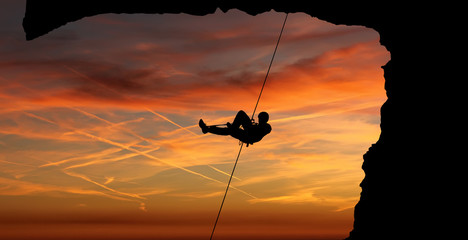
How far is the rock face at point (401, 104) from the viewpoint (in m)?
5.93

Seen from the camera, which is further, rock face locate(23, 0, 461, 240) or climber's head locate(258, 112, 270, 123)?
climber's head locate(258, 112, 270, 123)

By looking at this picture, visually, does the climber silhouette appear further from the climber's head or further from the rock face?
the rock face

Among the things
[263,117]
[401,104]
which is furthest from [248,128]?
[401,104]

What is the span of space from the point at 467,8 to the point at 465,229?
280 centimetres

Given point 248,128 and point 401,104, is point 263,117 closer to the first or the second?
point 248,128

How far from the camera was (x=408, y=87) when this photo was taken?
6484 mm

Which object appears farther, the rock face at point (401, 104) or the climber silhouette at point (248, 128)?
the climber silhouette at point (248, 128)

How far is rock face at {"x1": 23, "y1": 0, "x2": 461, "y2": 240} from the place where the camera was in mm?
5926

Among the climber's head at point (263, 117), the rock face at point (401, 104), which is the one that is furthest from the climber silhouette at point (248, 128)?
the rock face at point (401, 104)

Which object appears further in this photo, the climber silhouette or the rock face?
the climber silhouette

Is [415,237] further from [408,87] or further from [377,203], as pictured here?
[408,87]

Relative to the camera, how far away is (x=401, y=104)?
655 cm

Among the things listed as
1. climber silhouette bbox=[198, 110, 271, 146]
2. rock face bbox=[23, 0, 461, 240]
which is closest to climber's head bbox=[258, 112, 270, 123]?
climber silhouette bbox=[198, 110, 271, 146]

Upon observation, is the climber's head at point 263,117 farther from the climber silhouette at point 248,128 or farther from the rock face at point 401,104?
the rock face at point 401,104
